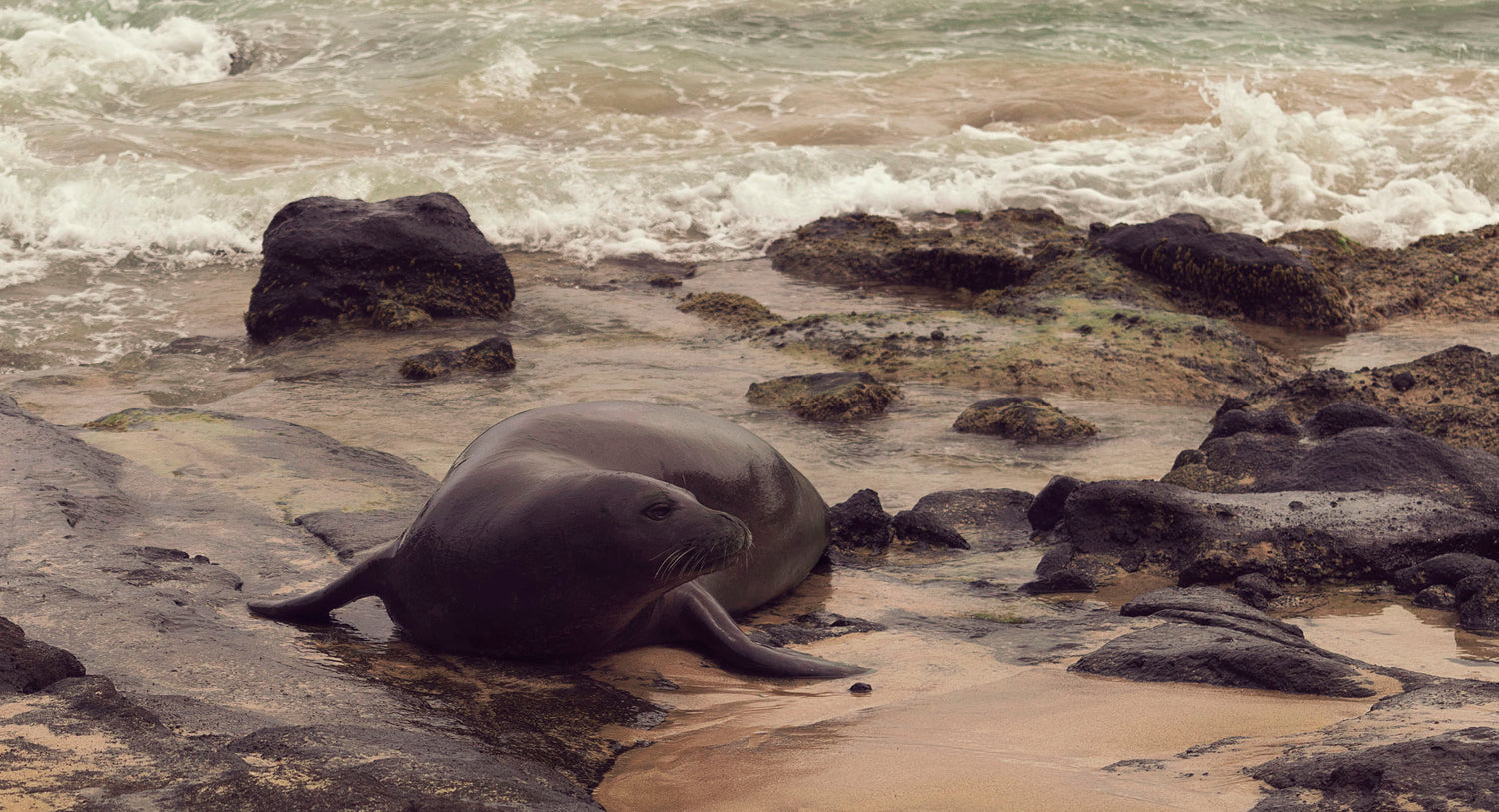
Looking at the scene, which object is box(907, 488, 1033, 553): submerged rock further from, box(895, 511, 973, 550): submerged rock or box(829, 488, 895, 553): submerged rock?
box(829, 488, 895, 553): submerged rock

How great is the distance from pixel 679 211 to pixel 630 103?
5951mm

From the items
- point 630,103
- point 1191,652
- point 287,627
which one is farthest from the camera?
point 630,103

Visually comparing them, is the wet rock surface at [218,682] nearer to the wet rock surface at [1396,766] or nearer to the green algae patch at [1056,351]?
the wet rock surface at [1396,766]

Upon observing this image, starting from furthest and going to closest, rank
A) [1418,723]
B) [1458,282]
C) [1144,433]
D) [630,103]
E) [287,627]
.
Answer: [630,103] → [1458,282] → [1144,433] → [287,627] → [1418,723]

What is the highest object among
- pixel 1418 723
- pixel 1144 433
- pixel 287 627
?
pixel 1418 723

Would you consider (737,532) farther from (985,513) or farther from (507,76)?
(507,76)

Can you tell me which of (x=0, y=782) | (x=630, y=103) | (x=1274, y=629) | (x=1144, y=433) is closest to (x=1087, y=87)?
(x=630, y=103)

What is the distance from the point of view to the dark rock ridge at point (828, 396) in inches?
311

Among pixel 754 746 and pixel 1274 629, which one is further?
pixel 1274 629

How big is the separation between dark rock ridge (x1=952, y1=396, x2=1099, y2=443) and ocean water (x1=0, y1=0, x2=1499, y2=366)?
20.1ft

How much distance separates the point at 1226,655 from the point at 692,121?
1663 cm

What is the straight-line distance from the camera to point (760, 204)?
1457 cm

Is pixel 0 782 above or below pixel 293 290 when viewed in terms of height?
above

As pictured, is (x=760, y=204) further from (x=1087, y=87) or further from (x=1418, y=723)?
(x=1418, y=723)
